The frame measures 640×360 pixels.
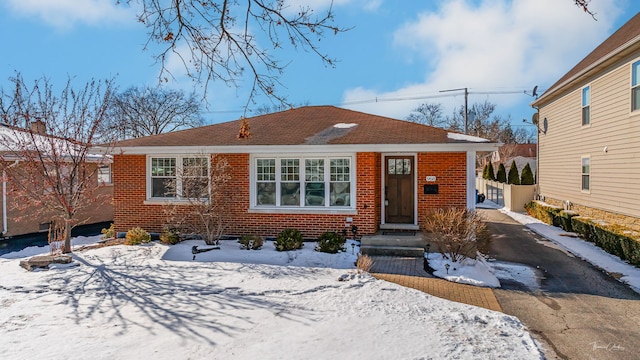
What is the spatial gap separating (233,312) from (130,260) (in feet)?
14.9

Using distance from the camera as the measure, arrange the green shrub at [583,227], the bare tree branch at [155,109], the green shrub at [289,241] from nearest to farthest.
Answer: the green shrub at [289,241] < the green shrub at [583,227] < the bare tree branch at [155,109]

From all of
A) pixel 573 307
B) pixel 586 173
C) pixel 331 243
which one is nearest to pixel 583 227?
pixel 586 173

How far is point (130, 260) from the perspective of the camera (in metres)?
9.28

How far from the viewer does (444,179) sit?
36.5 feet

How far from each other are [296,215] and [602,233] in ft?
26.6

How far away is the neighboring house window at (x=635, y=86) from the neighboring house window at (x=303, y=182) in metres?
7.75

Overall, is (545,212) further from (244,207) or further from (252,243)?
(252,243)

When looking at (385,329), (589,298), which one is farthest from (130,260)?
(589,298)

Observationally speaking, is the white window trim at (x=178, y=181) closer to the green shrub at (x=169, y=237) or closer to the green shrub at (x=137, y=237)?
the green shrub at (x=169, y=237)

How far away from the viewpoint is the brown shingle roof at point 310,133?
36.1 feet

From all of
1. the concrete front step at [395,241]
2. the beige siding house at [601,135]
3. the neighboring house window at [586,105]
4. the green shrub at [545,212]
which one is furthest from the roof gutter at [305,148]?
the green shrub at [545,212]

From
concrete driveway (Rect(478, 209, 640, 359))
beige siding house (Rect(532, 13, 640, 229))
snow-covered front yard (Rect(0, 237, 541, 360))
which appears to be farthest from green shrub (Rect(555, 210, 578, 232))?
snow-covered front yard (Rect(0, 237, 541, 360))

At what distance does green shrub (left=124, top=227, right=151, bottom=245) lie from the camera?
1079 centimetres

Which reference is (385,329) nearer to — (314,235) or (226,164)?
(314,235)
